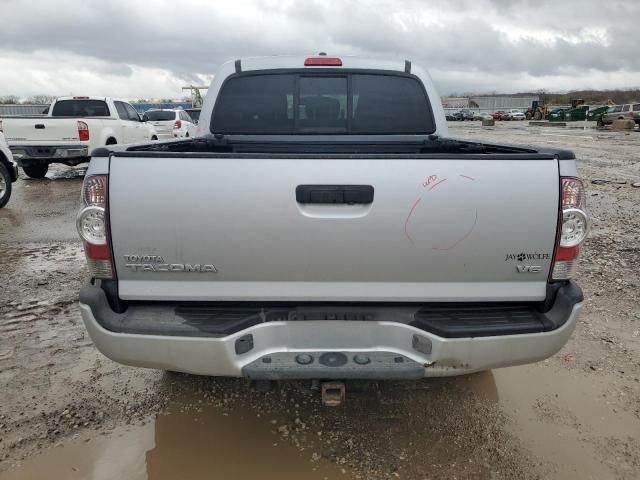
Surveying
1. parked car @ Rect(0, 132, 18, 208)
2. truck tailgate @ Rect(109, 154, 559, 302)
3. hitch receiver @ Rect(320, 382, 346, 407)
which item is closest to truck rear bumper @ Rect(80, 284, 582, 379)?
hitch receiver @ Rect(320, 382, 346, 407)

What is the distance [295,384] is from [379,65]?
2.73 m

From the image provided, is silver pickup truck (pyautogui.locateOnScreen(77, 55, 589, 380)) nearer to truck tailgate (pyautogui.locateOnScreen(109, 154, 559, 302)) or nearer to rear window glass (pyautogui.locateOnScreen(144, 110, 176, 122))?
truck tailgate (pyautogui.locateOnScreen(109, 154, 559, 302))

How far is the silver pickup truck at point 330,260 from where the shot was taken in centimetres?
213

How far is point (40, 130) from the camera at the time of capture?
1155 centimetres

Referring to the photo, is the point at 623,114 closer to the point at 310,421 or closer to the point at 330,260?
the point at 310,421

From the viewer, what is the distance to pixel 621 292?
4.81 m

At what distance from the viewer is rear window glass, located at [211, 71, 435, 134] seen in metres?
4.01

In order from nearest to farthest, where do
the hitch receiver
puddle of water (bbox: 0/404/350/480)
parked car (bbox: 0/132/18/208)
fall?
the hitch receiver
puddle of water (bbox: 0/404/350/480)
parked car (bbox: 0/132/18/208)

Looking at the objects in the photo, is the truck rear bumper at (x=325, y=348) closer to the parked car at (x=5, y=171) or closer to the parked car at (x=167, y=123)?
the parked car at (x=5, y=171)

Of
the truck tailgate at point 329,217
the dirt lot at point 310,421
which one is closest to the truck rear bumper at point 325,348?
the truck tailgate at point 329,217

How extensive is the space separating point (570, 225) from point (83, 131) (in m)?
12.1

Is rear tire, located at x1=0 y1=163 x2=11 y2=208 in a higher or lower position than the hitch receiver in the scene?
lower

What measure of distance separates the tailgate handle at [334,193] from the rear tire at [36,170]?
42.1ft

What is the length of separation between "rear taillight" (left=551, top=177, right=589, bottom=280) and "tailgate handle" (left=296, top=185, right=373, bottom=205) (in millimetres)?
889
